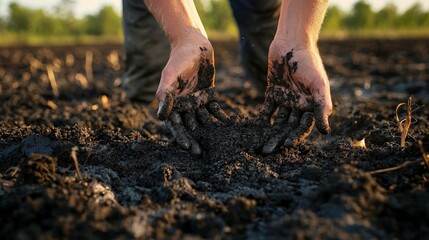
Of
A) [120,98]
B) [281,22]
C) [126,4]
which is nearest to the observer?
[281,22]

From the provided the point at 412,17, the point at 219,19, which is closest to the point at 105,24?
the point at 219,19

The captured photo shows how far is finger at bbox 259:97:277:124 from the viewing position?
219 cm

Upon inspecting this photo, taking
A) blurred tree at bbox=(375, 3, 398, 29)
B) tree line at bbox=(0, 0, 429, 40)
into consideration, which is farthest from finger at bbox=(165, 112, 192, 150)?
blurred tree at bbox=(375, 3, 398, 29)

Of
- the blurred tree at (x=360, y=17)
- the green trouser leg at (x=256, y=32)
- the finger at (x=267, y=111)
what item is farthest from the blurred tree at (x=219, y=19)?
the finger at (x=267, y=111)

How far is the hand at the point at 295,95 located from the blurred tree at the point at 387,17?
35.2m

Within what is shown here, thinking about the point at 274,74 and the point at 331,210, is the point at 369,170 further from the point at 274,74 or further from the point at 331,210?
the point at 274,74

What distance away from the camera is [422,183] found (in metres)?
1.59

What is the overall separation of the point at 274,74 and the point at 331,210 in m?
1.10

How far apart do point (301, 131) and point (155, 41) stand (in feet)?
7.52

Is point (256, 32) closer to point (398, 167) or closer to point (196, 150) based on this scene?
point (196, 150)

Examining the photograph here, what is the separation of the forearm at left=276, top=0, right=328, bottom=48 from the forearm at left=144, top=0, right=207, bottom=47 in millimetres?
470

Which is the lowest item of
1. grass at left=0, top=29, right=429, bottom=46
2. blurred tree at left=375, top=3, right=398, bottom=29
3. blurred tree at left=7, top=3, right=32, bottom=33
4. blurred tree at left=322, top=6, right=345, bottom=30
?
blurred tree at left=7, top=3, right=32, bottom=33

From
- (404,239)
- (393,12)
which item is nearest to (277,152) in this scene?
(404,239)

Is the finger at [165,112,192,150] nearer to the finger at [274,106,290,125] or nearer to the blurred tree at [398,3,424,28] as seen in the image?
the finger at [274,106,290,125]
